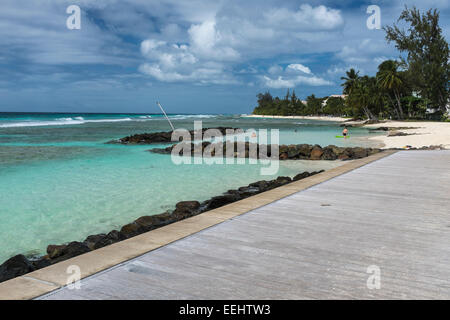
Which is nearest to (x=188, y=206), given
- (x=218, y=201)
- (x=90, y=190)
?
(x=218, y=201)

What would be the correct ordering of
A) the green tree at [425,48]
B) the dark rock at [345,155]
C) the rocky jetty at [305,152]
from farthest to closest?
the green tree at [425,48] → the rocky jetty at [305,152] → the dark rock at [345,155]

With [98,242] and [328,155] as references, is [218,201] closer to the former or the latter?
[98,242]

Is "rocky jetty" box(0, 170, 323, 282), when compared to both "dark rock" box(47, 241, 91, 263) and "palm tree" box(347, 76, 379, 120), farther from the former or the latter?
"palm tree" box(347, 76, 379, 120)

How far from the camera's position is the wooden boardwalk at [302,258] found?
2.53 m

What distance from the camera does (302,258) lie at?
313 centimetres

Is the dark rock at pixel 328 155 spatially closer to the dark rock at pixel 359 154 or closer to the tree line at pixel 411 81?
the dark rock at pixel 359 154

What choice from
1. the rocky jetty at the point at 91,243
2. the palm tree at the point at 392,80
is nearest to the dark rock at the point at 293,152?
the rocky jetty at the point at 91,243

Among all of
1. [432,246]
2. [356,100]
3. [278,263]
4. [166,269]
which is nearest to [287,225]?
[278,263]

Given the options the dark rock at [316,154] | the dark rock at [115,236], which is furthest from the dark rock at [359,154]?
the dark rock at [115,236]

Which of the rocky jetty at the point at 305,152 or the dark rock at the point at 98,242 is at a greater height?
the rocky jetty at the point at 305,152

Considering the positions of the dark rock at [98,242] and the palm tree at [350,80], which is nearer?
the dark rock at [98,242]

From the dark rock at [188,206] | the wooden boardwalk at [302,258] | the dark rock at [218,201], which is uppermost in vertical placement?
the wooden boardwalk at [302,258]

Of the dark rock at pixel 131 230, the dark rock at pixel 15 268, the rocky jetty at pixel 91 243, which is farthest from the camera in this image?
the dark rock at pixel 131 230

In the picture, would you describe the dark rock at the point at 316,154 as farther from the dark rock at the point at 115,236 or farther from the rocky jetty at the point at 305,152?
the dark rock at the point at 115,236
